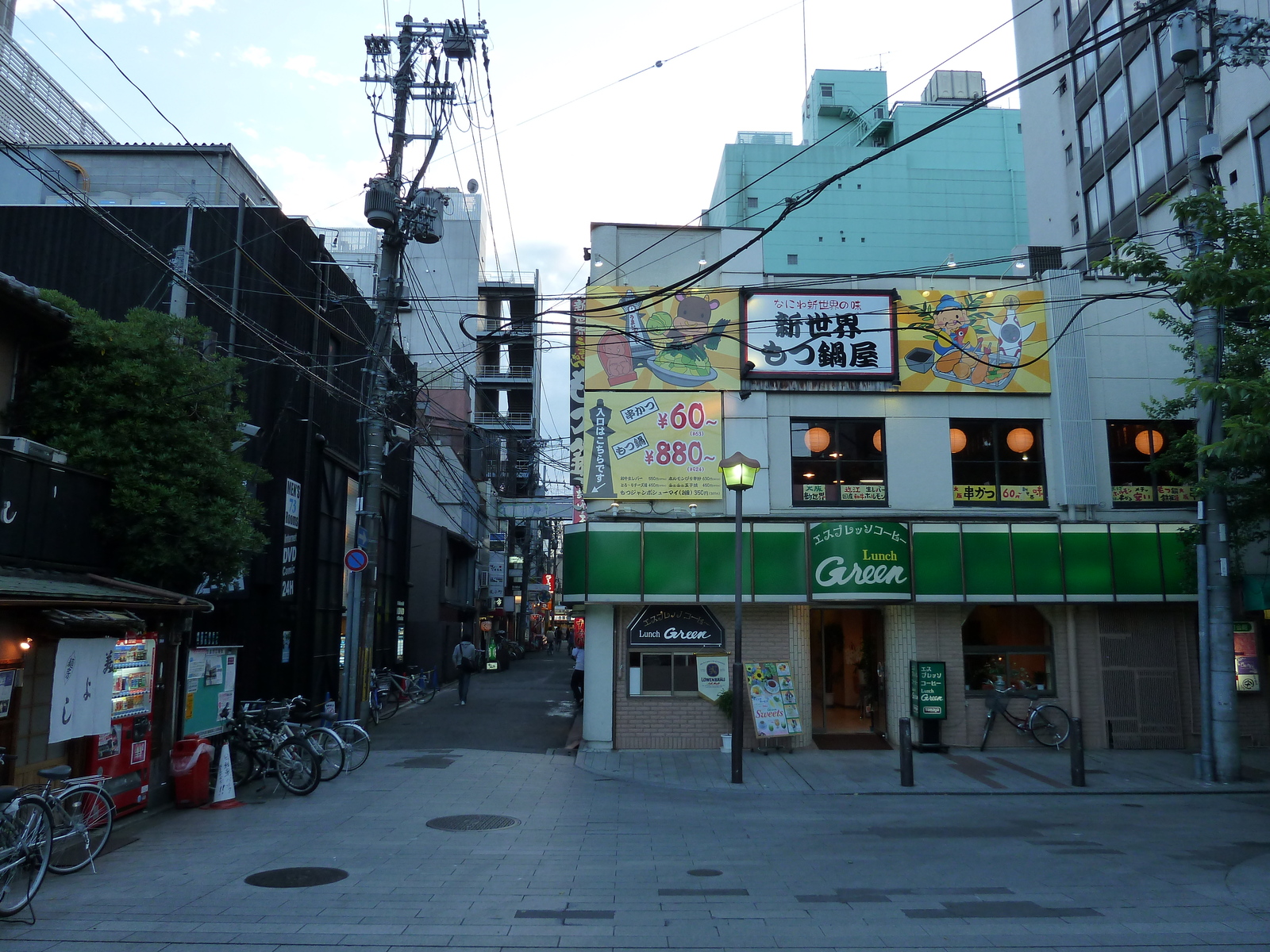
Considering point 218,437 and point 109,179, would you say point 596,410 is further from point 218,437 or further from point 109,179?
point 109,179

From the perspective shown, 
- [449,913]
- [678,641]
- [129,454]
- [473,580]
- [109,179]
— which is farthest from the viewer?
[473,580]

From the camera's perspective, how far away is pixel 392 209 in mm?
17594

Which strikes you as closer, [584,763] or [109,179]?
[584,763]

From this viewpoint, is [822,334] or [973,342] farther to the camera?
[973,342]

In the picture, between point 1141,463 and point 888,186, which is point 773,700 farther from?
point 888,186

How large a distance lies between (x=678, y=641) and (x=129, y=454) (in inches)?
390

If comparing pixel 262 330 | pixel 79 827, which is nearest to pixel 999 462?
pixel 262 330

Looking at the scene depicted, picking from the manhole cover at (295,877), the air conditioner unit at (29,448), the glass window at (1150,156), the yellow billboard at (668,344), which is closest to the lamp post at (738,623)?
the yellow billboard at (668,344)

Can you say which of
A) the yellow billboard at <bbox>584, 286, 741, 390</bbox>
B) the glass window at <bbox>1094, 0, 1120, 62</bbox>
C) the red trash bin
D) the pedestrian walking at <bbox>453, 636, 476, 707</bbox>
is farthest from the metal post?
the glass window at <bbox>1094, 0, 1120, 62</bbox>

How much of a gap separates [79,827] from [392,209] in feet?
40.7

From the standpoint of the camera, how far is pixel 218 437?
42.7 feet

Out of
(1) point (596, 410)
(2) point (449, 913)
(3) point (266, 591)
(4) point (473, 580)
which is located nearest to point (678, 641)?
(1) point (596, 410)

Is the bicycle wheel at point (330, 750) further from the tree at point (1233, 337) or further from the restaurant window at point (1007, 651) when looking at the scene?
the tree at point (1233, 337)

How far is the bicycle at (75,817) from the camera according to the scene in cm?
858
